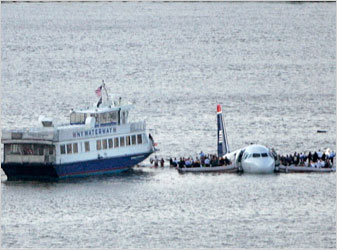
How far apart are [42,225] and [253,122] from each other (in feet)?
189

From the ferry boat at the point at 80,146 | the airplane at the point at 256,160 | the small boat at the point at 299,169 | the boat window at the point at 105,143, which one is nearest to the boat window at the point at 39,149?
the ferry boat at the point at 80,146

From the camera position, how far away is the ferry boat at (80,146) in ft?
408

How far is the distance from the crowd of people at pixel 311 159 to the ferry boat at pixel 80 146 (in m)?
11.8

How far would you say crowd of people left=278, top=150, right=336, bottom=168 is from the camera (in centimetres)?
12938

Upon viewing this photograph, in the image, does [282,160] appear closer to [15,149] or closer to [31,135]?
[31,135]

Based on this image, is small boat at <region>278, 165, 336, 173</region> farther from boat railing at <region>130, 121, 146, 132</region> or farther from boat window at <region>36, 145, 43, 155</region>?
boat window at <region>36, 145, 43, 155</region>

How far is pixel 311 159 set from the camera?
5172 inches

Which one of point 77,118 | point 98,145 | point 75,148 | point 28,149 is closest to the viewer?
point 28,149

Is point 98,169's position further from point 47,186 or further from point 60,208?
point 60,208

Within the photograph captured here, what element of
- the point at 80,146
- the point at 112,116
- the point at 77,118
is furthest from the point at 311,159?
the point at 77,118

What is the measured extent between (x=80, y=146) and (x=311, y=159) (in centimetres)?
2053

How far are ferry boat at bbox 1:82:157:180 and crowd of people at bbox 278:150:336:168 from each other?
11.8 metres

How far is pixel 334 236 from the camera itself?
104m

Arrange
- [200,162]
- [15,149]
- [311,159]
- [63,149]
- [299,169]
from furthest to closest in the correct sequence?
1. [311,159]
2. [200,162]
3. [299,169]
4. [63,149]
5. [15,149]
